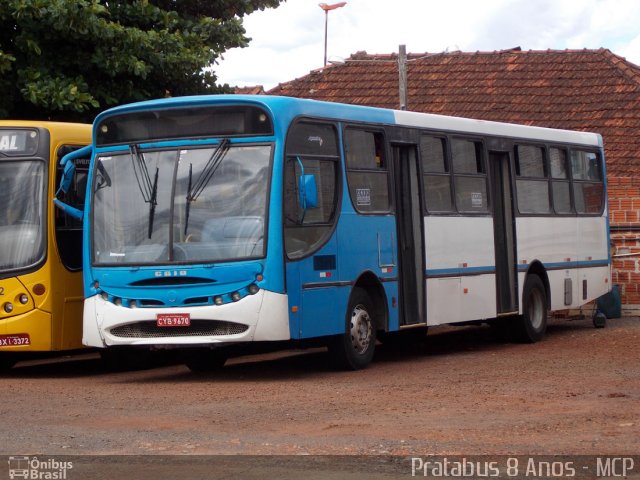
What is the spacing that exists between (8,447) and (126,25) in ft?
41.3

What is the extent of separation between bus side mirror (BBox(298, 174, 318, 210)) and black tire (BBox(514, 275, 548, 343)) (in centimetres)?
624

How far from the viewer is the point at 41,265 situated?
51.0 feet

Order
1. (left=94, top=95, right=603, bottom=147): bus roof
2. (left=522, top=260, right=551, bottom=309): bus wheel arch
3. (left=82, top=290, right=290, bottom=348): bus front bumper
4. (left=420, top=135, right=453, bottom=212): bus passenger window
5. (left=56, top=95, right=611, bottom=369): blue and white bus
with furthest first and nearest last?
(left=522, top=260, right=551, bottom=309): bus wheel arch
(left=420, top=135, right=453, bottom=212): bus passenger window
(left=94, top=95, right=603, bottom=147): bus roof
(left=56, top=95, right=611, bottom=369): blue and white bus
(left=82, top=290, right=290, bottom=348): bus front bumper

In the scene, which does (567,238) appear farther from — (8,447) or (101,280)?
(8,447)

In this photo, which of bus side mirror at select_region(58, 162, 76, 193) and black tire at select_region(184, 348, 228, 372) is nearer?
bus side mirror at select_region(58, 162, 76, 193)

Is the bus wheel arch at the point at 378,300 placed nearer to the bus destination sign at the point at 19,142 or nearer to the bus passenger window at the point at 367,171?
the bus passenger window at the point at 367,171

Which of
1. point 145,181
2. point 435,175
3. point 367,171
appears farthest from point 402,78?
point 145,181

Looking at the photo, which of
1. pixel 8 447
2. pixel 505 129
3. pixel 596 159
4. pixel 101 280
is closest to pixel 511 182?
pixel 505 129

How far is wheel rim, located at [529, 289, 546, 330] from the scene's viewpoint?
20.3m

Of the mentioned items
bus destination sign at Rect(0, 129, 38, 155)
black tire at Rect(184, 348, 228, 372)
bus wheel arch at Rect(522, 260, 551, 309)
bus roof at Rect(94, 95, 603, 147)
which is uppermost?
bus roof at Rect(94, 95, 603, 147)

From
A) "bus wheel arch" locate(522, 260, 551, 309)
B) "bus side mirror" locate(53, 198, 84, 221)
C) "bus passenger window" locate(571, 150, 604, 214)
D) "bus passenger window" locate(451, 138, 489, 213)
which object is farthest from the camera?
"bus passenger window" locate(571, 150, 604, 214)

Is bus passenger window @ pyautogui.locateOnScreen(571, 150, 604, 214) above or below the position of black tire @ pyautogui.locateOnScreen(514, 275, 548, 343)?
above

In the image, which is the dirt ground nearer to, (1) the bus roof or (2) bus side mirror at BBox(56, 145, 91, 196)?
(2) bus side mirror at BBox(56, 145, 91, 196)

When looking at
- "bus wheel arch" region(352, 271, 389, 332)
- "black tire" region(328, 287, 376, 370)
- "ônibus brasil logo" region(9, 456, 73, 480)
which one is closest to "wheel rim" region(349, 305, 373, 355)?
"black tire" region(328, 287, 376, 370)
